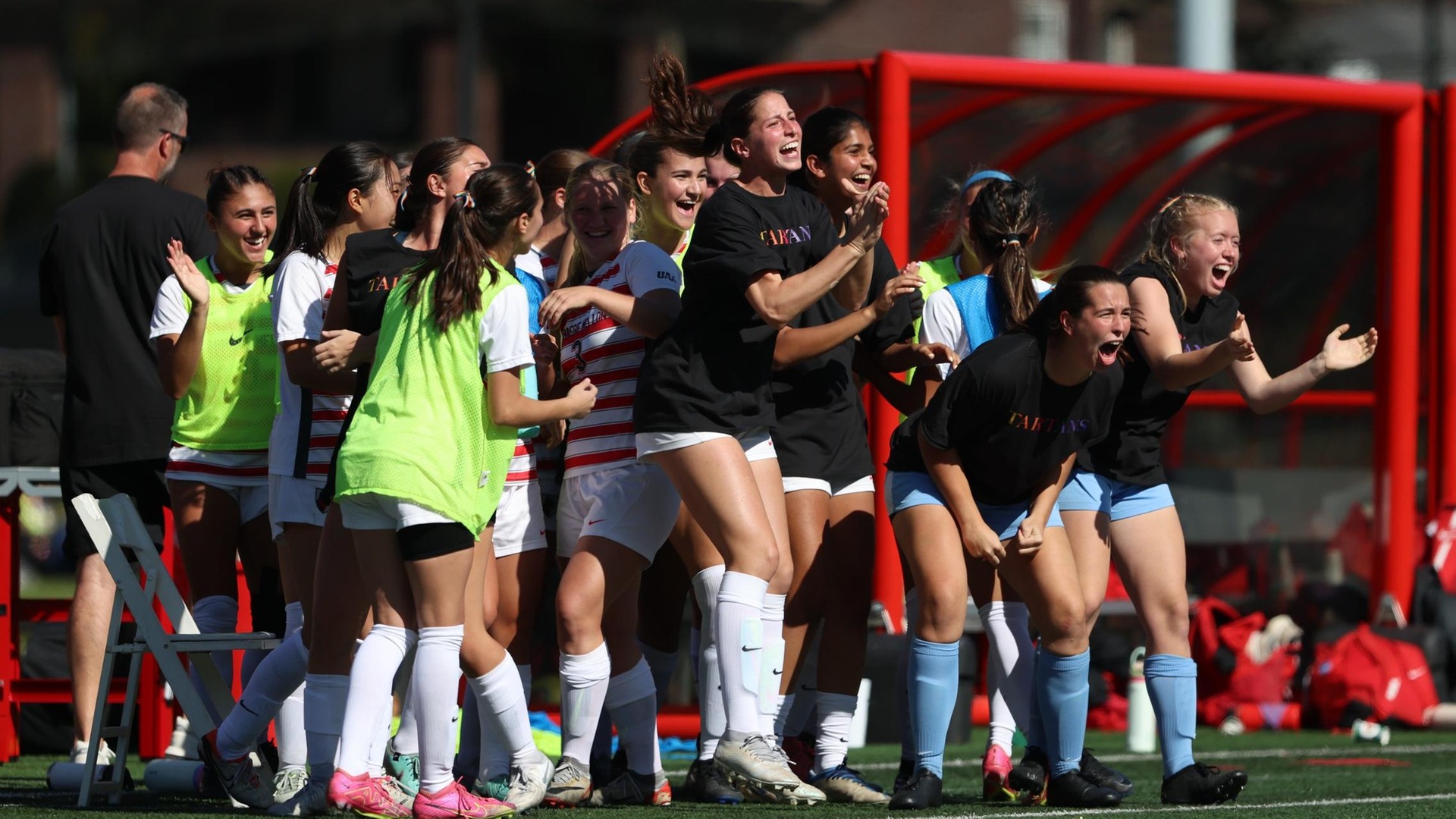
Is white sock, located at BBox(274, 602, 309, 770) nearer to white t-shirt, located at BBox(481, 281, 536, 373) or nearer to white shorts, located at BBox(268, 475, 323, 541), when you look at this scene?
white shorts, located at BBox(268, 475, 323, 541)

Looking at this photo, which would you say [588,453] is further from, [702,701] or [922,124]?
[922,124]

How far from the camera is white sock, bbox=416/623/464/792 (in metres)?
4.80

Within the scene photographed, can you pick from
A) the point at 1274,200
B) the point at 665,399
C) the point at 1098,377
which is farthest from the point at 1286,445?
the point at 665,399

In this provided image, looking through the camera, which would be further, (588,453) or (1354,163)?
(1354,163)

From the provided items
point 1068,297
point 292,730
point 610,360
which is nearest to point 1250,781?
point 1068,297

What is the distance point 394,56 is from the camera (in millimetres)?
37125

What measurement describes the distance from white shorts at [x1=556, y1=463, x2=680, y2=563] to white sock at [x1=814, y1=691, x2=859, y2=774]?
732mm

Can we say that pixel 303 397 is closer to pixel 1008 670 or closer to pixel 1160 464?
pixel 1008 670

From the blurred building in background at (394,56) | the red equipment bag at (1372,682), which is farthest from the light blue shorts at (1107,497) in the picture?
the blurred building in background at (394,56)

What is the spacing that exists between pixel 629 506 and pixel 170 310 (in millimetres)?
1489

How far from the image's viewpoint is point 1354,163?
9688 mm

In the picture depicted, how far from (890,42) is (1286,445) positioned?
26.4 meters

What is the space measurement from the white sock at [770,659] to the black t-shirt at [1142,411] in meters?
0.96

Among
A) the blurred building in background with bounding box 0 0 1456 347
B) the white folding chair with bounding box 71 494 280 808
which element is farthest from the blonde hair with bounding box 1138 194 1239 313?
the blurred building in background with bounding box 0 0 1456 347
